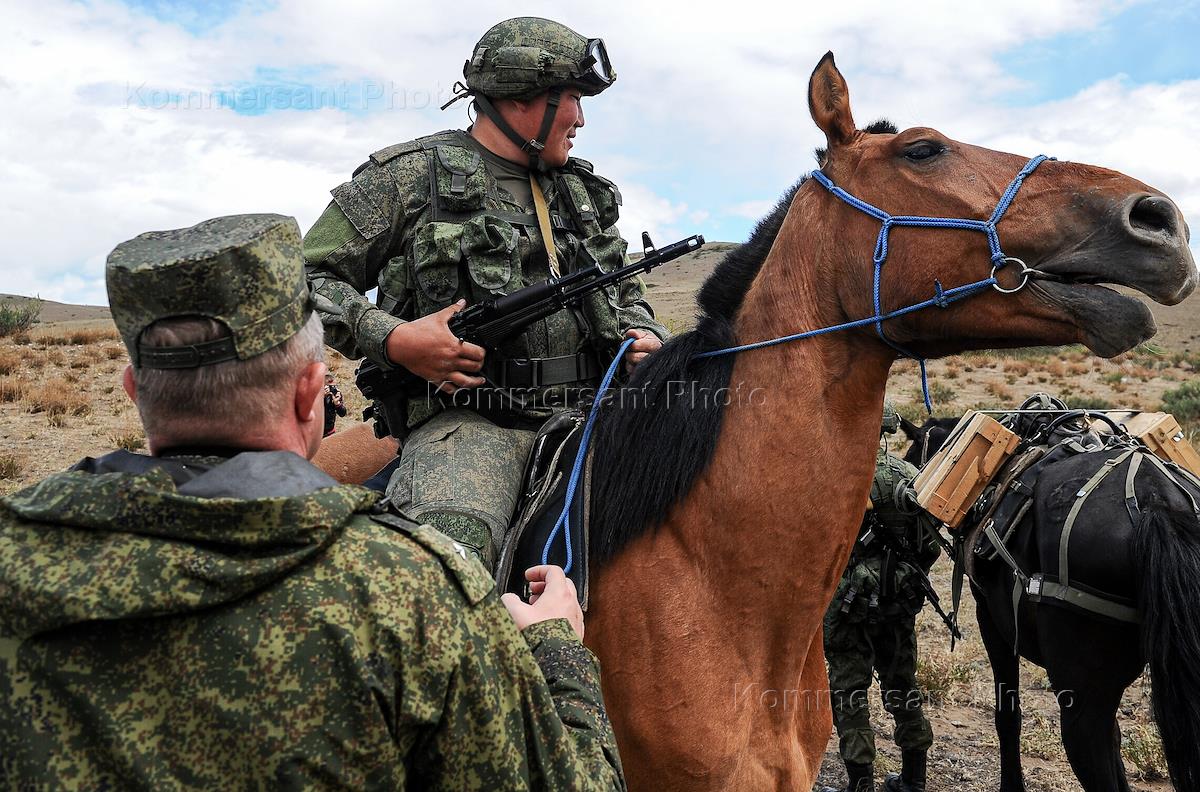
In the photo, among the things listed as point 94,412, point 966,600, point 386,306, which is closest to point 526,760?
point 386,306

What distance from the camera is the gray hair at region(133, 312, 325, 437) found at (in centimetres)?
148

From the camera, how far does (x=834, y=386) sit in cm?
288

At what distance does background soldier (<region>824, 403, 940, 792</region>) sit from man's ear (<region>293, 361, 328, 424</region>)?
516cm

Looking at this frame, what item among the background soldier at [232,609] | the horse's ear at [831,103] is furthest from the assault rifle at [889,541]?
the background soldier at [232,609]

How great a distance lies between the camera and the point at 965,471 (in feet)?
19.7

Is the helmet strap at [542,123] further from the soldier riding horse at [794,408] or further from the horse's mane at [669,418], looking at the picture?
the soldier riding horse at [794,408]

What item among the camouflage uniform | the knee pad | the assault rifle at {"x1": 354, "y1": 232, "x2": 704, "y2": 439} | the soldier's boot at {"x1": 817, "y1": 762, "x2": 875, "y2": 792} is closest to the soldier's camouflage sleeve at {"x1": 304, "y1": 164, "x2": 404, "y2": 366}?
the assault rifle at {"x1": 354, "y1": 232, "x2": 704, "y2": 439}

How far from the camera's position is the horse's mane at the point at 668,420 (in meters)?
2.99

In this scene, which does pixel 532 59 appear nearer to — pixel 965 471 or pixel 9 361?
pixel 965 471

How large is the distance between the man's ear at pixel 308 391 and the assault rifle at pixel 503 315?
1748 millimetres

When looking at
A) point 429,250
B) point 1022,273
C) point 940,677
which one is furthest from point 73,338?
point 1022,273

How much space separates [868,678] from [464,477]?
4.44 metres

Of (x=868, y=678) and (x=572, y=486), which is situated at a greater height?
(x=572, y=486)

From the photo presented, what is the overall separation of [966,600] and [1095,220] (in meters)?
9.39
